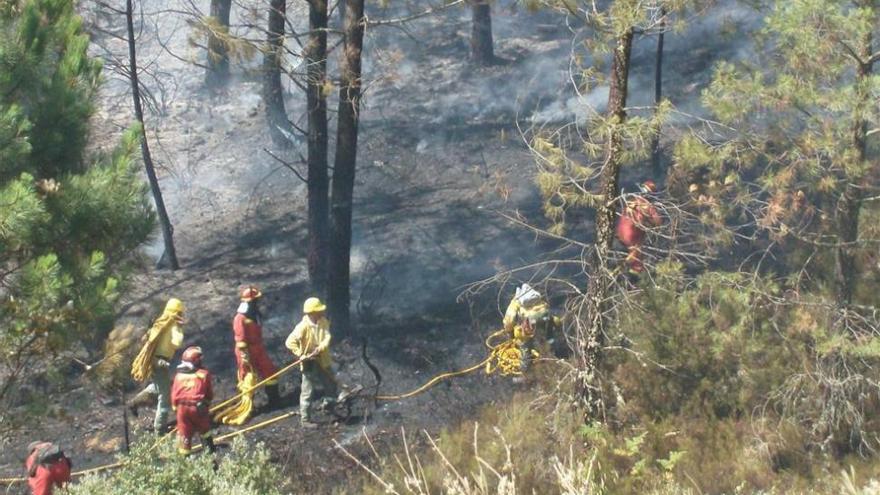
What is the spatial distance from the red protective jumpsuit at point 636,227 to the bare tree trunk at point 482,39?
8.74m

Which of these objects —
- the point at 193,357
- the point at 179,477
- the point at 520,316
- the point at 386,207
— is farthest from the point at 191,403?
the point at 386,207

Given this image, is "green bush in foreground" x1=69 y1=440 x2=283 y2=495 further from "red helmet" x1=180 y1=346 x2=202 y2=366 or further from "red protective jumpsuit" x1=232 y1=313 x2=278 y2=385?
"red protective jumpsuit" x1=232 y1=313 x2=278 y2=385

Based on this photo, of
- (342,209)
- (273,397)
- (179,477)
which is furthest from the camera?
(342,209)

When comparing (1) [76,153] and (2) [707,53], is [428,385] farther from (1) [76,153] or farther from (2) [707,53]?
(2) [707,53]

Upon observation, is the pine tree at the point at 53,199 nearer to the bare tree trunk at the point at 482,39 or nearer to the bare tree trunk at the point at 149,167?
the bare tree trunk at the point at 149,167

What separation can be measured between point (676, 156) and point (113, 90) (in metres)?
15.0

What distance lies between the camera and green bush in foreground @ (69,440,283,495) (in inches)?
316

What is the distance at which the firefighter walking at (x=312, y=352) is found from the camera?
11656mm

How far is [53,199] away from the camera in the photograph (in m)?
8.29

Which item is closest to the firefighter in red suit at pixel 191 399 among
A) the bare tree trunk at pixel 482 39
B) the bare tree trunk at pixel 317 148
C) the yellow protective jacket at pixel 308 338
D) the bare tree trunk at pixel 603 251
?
the yellow protective jacket at pixel 308 338

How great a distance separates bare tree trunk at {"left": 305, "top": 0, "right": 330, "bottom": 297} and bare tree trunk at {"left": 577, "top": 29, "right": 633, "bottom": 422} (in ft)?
13.4

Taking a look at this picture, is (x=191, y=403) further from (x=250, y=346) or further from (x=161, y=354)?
(x=250, y=346)

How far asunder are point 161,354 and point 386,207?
24.6ft

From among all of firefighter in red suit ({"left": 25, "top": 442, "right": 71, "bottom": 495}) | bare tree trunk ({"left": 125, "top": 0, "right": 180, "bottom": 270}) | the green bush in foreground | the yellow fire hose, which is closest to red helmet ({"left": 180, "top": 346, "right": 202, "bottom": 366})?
the yellow fire hose
